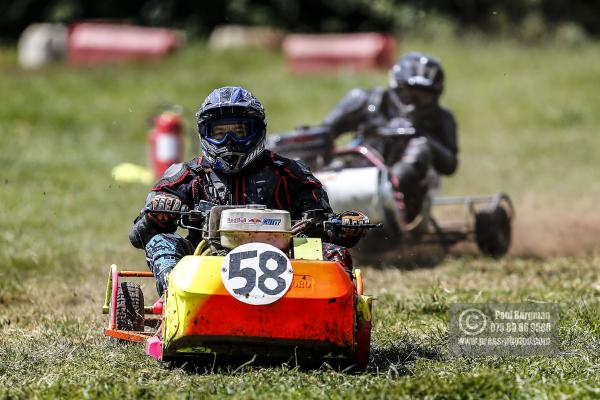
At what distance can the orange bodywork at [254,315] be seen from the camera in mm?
5785

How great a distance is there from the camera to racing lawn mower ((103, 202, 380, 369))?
5.79m

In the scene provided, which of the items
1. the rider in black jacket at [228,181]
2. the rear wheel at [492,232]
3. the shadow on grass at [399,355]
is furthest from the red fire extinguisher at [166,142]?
the shadow on grass at [399,355]

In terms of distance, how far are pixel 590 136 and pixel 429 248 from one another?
34.2 ft

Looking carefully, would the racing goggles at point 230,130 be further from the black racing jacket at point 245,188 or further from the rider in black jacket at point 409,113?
the rider in black jacket at point 409,113

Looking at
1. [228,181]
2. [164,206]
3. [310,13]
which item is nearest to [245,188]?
[228,181]

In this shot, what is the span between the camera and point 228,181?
23.1ft

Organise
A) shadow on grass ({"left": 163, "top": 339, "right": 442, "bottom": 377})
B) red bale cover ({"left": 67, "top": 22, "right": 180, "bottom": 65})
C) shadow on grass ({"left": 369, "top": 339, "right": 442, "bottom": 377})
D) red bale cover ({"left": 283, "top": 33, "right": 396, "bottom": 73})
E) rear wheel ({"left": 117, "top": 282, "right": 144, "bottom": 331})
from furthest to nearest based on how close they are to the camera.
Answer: red bale cover ({"left": 67, "top": 22, "right": 180, "bottom": 65}) < red bale cover ({"left": 283, "top": 33, "right": 396, "bottom": 73}) < rear wheel ({"left": 117, "top": 282, "right": 144, "bottom": 331}) < shadow on grass ({"left": 369, "top": 339, "right": 442, "bottom": 377}) < shadow on grass ({"left": 163, "top": 339, "right": 442, "bottom": 377})

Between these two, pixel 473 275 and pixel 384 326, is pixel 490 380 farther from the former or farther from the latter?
pixel 473 275

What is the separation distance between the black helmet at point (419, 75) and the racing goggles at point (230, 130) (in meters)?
5.37

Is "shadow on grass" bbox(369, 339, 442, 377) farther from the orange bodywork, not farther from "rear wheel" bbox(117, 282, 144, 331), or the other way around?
"rear wheel" bbox(117, 282, 144, 331)

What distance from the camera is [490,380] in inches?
218

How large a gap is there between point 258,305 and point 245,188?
1.36 m

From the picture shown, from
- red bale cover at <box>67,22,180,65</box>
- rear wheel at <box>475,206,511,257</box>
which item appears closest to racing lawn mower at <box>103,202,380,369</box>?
rear wheel at <box>475,206,511,257</box>

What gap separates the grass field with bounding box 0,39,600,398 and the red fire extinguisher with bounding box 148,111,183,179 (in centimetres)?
57
